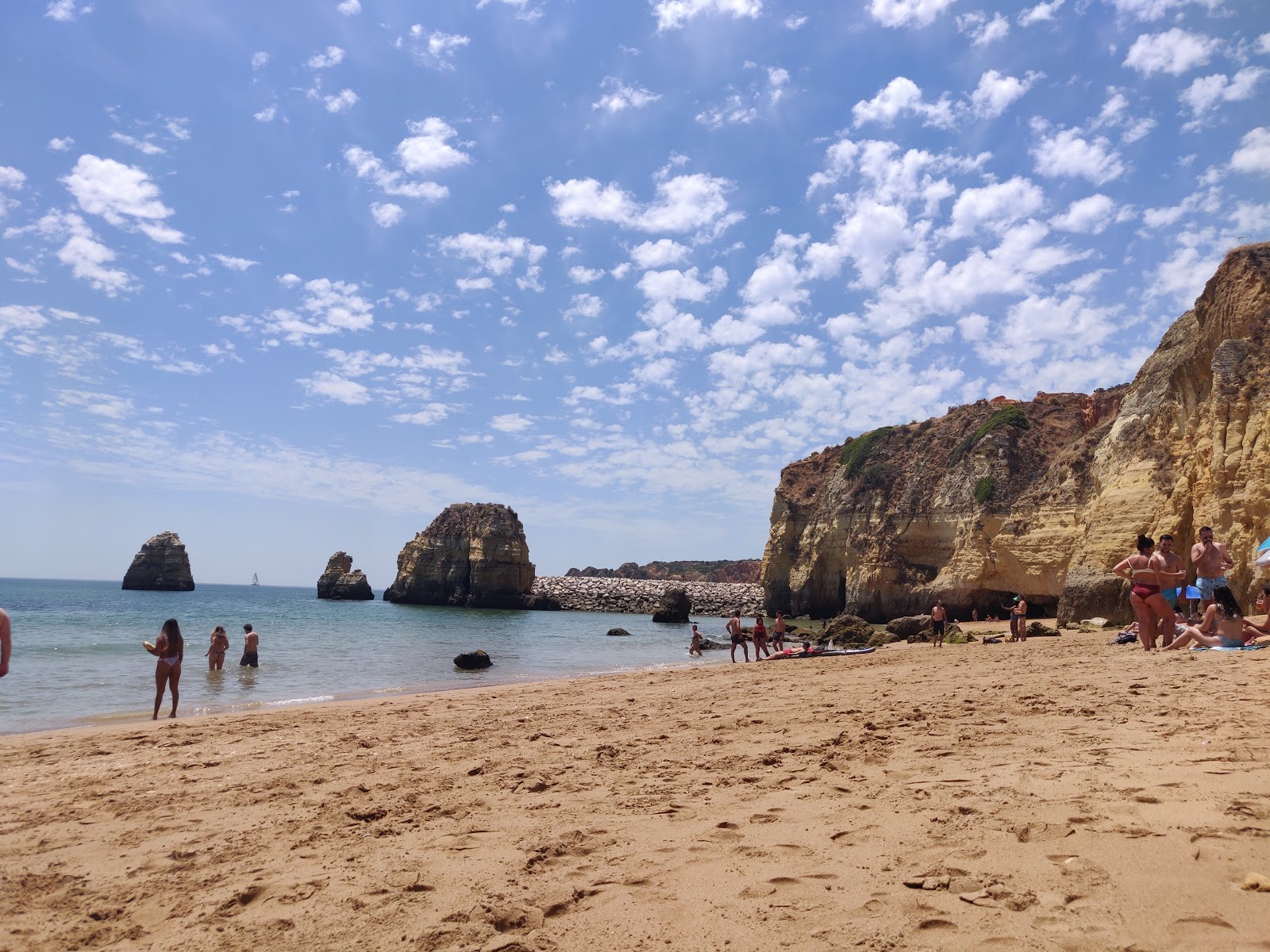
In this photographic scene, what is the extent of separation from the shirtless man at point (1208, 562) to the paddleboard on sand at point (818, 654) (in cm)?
749

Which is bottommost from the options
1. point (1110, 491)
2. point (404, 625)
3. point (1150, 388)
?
point (404, 625)

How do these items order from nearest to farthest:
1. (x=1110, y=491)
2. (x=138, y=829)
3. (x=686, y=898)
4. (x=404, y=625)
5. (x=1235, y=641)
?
(x=686, y=898), (x=138, y=829), (x=1235, y=641), (x=1110, y=491), (x=404, y=625)

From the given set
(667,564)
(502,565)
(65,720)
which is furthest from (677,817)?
(667,564)

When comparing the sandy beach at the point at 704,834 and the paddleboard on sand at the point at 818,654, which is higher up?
the sandy beach at the point at 704,834

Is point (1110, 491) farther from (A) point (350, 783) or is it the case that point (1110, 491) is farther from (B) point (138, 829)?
(B) point (138, 829)

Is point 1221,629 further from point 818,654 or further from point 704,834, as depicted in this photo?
point 704,834

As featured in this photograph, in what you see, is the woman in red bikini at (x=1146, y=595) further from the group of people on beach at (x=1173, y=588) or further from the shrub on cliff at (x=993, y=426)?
the shrub on cliff at (x=993, y=426)

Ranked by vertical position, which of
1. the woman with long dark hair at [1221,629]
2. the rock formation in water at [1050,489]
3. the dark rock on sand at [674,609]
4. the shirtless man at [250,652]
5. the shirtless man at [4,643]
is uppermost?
the rock formation in water at [1050,489]

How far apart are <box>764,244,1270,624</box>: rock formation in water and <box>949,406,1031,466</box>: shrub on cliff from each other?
117mm

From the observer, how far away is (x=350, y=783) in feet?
18.8

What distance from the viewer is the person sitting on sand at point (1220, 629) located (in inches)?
386

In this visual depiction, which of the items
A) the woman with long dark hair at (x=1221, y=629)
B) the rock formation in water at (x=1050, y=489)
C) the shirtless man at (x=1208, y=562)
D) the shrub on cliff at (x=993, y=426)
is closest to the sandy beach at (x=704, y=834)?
the woman with long dark hair at (x=1221, y=629)

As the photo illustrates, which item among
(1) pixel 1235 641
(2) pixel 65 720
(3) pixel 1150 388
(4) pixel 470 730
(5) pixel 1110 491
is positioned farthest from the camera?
(3) pixel 1150 388

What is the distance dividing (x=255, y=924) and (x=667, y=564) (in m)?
139
